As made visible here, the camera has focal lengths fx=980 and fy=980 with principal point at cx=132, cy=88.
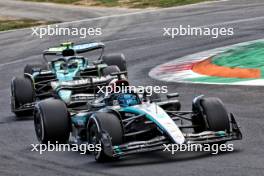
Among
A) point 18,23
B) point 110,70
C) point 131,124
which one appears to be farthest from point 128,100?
point 18,23

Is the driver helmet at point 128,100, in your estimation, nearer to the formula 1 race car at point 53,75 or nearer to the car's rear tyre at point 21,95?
the formula 1 race car at point 53,75

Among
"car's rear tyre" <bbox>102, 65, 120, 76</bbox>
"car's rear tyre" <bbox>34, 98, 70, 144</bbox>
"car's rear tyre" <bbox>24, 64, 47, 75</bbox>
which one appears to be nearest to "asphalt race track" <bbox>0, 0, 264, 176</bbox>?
"car's rear tyre" <bbox>34, 98, 70, 144</bbox>

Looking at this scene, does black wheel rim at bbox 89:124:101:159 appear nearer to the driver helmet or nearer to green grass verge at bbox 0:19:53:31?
the driver helmet

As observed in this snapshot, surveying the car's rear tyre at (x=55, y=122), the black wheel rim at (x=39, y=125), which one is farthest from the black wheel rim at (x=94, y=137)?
the black wheel rim at (x=39, y=125)

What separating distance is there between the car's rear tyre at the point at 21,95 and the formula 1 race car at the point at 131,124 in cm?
371

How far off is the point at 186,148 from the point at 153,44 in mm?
14931

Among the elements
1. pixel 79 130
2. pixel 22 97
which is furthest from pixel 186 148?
pixel 22 97

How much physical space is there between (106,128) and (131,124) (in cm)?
73

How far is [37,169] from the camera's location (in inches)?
510

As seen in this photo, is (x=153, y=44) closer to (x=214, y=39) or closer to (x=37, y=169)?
(x=214, y=39)

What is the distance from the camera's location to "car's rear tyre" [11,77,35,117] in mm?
18469

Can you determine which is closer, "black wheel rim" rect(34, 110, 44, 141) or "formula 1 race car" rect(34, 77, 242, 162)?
"formula 1 race car" rect(34, 77, 242, 162)

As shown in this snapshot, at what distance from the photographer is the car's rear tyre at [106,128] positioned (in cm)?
1288

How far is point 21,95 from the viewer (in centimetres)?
1850
